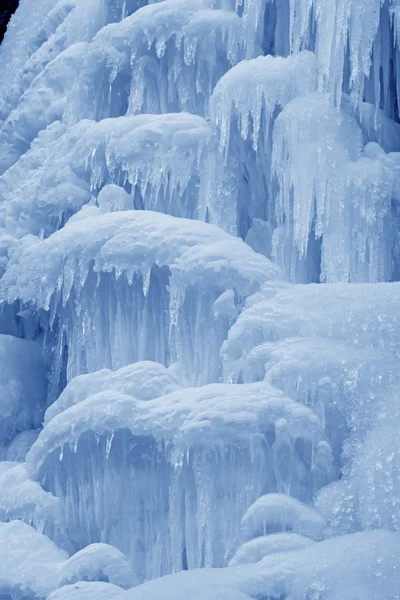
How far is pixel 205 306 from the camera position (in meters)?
5.29

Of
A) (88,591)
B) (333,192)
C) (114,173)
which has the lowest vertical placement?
(88,591)

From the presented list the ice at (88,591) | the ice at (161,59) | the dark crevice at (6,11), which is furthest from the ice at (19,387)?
the dark crevice at (6,11)

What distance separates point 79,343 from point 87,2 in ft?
10.8

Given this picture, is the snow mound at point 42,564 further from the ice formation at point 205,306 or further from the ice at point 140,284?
the ice at point 140,284

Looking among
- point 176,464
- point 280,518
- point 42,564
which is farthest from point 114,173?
point 280,518

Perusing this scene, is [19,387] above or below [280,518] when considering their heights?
above

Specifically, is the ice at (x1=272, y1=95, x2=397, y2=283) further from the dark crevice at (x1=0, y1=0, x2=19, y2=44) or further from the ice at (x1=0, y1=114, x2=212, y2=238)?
the dark crevice at (x1=0, y1=0, x2=19, y2=44)

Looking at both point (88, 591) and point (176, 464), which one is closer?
point (88, 591)

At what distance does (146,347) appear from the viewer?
5.52m

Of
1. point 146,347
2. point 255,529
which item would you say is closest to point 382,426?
point 255,529

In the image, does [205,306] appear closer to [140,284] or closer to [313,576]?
[140,284]

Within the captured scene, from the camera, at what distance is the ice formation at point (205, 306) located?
4.45m

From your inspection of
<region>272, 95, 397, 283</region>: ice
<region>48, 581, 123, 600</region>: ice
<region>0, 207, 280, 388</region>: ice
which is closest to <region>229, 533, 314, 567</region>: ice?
<region>48, 581, 123, 600</region>: ice

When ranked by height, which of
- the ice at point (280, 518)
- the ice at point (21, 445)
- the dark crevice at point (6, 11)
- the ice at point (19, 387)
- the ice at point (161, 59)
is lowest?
the ice at point (280, 518)
